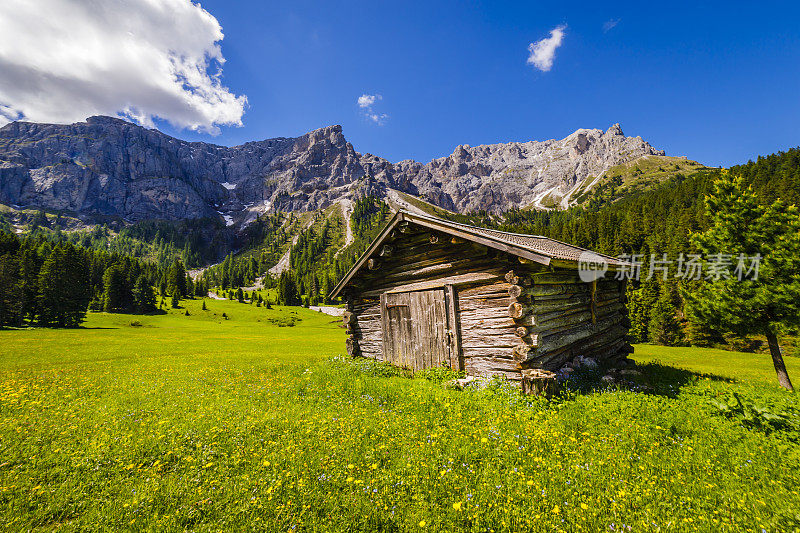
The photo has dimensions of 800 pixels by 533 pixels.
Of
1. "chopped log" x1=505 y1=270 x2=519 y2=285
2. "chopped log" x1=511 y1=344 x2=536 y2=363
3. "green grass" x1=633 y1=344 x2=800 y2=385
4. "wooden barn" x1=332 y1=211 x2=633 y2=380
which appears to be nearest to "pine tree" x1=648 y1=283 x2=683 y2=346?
"green grass" x1=633 y1=344 x2=800 y2=385

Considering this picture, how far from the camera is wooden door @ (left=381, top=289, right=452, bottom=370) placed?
12383mm

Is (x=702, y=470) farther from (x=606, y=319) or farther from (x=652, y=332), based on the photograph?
(x=652, y=332)

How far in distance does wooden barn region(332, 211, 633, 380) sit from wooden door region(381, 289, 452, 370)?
0.14ft

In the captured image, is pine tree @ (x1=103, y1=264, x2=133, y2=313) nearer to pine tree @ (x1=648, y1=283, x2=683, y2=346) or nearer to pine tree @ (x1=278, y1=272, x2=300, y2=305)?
pine tree @ (x1=278, y1=272, x2=300, y2=305)

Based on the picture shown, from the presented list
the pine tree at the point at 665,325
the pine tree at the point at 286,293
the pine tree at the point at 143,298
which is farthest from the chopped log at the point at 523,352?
the pine tree at the point at 286,293

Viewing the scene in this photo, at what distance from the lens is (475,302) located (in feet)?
37.9

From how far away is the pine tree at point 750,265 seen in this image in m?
14.4

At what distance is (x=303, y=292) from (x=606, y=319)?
137m

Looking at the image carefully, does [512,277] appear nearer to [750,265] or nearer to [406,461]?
[406,461]

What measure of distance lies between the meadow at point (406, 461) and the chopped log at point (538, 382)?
54cm

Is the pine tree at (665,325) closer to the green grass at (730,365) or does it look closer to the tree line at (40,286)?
the green grass at (730,365)

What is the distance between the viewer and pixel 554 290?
1164 cm

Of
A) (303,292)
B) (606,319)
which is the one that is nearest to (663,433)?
(606,319)

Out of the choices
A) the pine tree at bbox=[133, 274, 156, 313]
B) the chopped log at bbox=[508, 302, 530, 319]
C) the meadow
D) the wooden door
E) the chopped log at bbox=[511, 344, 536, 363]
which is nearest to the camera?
the meadow
